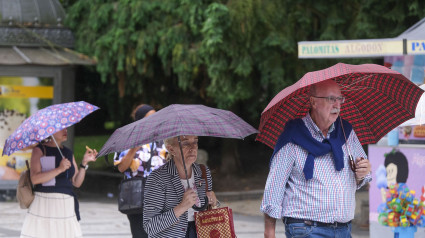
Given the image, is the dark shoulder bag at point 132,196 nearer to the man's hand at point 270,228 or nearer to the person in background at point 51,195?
the person in background at point 51,195

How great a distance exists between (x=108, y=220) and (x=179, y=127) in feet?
28.1

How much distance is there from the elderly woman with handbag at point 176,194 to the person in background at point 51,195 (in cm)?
194

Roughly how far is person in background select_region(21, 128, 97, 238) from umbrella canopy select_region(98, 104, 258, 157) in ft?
6.23

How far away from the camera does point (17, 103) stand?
15609mm

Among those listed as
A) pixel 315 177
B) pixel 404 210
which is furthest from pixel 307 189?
pixel 404 210

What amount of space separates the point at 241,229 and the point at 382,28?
458cm

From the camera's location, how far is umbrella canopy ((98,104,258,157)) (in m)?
4.66

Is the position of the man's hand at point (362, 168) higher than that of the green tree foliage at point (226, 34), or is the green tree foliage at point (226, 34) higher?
the green tree foliage at point (226, 34)

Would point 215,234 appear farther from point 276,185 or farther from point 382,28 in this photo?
point 382,28

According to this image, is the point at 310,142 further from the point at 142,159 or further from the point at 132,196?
the point at 142,159

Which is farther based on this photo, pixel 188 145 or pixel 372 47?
pixel 372 47

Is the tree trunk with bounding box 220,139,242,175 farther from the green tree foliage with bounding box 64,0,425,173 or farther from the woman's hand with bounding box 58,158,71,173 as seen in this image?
the woman's hand with bounding box 58,158,71,173

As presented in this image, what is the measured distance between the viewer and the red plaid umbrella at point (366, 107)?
525 cm

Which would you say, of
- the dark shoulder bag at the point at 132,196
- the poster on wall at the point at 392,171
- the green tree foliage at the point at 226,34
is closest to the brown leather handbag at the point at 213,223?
the dark shoulder bag at the point at 132,196
